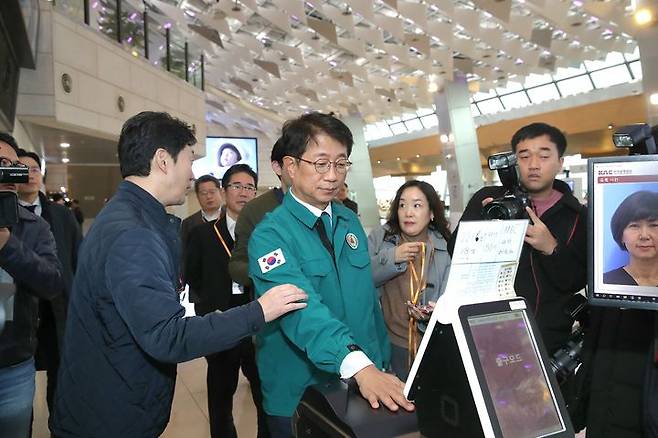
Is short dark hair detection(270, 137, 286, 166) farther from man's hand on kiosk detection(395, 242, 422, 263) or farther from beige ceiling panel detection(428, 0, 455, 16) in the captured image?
beige ceiling panel detection(428, 0, 455, 16)

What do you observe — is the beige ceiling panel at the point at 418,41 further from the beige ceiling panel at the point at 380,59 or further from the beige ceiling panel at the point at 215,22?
the beige ceiling panel at the point at 215,22

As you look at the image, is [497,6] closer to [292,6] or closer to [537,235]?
[292,6]

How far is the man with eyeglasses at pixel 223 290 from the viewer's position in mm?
2840

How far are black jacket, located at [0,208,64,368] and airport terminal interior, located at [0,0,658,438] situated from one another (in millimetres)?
1676

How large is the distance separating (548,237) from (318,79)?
743 inches

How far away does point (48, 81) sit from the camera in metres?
6.68

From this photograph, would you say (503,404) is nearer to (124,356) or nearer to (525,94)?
(124,356)

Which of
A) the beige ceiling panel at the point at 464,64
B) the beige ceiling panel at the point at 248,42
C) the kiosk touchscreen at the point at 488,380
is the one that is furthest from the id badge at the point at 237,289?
the beige ceiling panel at the point at 464,64

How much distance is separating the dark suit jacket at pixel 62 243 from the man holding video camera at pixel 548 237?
2.22 m

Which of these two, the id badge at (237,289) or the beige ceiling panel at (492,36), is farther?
the beige ceiling panel at (492,36)

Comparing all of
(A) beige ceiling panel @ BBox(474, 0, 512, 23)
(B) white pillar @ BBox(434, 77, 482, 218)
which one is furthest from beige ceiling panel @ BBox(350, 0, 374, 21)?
(B) white pillar @ BBox(434, 77, 482, 218)

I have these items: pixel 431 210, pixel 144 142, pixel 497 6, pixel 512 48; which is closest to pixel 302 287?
pixel 144 142

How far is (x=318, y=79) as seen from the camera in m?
19.7

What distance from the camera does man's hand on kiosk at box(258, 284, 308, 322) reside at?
4.22 ft
